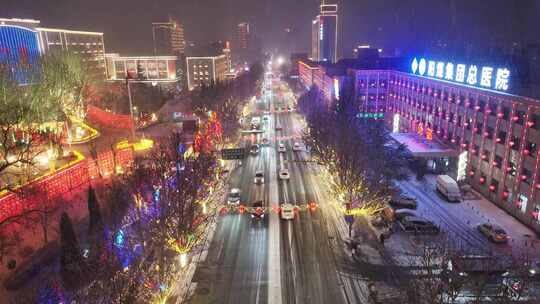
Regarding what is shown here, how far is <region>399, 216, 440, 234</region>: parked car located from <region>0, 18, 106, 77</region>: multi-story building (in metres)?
54.8

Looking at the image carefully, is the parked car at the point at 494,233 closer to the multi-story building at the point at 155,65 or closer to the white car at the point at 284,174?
the white car at the point at 284,174

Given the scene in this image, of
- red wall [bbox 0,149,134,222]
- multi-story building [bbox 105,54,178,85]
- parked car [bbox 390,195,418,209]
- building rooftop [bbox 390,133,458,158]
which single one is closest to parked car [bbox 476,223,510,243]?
parked car [bbox 390,195,418,209]

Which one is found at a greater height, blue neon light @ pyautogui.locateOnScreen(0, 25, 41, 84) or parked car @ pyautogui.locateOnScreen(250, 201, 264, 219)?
blue neon light @ pyautogui.locateOnScreen(0, 25, 41, 84)

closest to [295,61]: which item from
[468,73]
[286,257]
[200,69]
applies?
[200,69]

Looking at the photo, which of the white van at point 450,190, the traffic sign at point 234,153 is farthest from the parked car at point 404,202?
the traffic sign at point 234,153

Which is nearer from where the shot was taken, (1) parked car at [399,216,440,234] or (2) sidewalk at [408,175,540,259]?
(2) sidewalk at [408,175,540,259]

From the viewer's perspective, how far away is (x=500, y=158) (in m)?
33.0

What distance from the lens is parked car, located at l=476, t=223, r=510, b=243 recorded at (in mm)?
25688

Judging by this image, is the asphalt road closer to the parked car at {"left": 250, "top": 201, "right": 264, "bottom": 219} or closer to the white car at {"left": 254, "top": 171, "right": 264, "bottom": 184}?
the parked car at {"left": 250, "top": 201, "right": 264, "bottom": 219}

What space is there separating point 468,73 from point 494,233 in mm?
18513

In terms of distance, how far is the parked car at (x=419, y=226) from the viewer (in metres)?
27.2

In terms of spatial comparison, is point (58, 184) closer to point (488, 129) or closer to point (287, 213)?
point (287, 213)

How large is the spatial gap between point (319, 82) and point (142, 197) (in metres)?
86.1

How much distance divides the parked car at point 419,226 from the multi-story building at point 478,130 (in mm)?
7996
